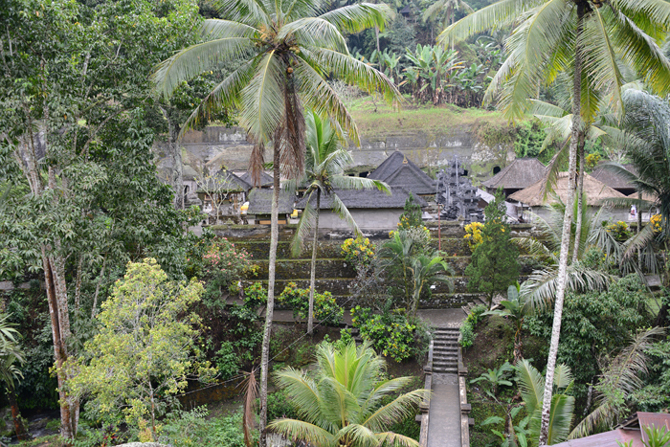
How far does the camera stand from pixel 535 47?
25.5ft

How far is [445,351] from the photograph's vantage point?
46.9 ft

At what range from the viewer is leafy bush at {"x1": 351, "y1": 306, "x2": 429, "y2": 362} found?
13.6 m

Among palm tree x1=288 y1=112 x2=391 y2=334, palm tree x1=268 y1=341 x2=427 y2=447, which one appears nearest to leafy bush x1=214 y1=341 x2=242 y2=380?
palm tree x1=288 y1=112 x2=391 y2=334

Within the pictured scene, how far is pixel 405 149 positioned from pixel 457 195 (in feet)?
55.5

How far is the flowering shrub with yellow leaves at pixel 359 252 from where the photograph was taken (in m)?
16.1

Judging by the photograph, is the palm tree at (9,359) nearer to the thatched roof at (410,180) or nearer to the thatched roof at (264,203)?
the thatched roof at (264,203)

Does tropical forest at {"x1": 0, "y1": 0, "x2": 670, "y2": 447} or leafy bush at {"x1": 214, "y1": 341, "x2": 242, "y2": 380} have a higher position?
tropical forest at {"x1": 0, "y1": 0, "x2": 670, "y2": 447}

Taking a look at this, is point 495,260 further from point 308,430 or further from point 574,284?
point 308,430

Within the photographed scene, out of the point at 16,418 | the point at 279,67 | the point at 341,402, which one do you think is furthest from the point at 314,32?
the point at 16,418

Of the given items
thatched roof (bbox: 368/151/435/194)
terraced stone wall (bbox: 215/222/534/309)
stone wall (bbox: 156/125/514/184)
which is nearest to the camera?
terraced stone wall (bbox: 215/222/534/309)

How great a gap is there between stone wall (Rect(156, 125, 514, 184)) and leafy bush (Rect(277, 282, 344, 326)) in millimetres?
20014

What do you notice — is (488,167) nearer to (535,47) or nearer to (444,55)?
(444,55)

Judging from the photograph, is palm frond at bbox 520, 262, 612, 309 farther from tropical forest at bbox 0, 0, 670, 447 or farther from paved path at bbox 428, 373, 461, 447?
paved path at bbox 428, 373, 461, 447

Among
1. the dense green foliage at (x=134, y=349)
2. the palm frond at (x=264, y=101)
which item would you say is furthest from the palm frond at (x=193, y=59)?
the dense green foliage at (x=134, y=349)
